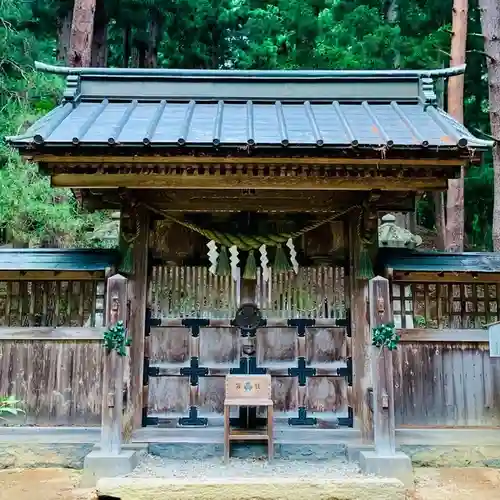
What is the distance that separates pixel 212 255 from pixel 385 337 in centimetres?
227

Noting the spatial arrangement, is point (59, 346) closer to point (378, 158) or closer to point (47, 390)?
point (47, 390)

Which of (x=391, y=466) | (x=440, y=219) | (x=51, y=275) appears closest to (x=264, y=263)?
(x=51, y=275)

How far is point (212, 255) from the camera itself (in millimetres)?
6402

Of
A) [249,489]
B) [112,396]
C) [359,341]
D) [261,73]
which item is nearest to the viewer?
[249,489]

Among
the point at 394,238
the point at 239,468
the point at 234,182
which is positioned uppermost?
the point at 394,238

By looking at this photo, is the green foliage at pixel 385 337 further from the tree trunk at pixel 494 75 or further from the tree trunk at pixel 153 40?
the tree trunk at pixel 153 40

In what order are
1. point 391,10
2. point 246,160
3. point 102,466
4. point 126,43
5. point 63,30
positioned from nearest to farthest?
point 246,160 < point 102,466 < point 63,30 < point 391,10 < point 126,43

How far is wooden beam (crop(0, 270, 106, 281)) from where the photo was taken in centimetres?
602

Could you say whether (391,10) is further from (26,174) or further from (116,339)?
(116,339)

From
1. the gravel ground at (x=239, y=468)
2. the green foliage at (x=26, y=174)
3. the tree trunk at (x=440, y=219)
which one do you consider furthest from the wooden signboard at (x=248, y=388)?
the tree trunk at (x=440, y=219)

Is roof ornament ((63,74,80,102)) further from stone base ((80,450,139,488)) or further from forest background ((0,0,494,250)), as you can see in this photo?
stone base ((80,450,139,488))

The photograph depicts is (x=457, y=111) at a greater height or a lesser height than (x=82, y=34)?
lesser

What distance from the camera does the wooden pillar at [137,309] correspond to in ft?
19.7

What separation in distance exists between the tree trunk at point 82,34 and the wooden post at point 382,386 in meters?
6.78
